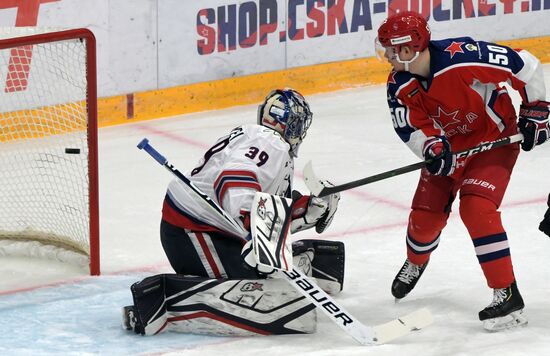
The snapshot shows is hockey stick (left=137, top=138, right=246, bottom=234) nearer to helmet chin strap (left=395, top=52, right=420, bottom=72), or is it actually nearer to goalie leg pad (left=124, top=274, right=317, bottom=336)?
goalie leg pad (left=124, top=274, right=317, bottom=336)

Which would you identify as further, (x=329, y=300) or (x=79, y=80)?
(x=79, y=80)

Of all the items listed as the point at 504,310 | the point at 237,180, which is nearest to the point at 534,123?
the point at 504,310

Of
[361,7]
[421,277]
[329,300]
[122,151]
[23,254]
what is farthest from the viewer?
[361,7]

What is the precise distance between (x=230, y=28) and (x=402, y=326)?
3451 millimetres

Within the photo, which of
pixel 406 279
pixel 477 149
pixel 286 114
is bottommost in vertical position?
pixel 406 279

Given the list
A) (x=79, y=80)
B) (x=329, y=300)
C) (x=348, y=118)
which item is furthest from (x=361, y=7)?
(x=329, y=300)

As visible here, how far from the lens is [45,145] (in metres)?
5.31

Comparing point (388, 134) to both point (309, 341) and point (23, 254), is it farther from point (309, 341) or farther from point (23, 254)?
point (309, 341)

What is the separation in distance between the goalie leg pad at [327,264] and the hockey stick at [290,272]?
0.46 meters

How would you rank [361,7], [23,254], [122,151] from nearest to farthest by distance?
1. [23,254]
2. [122,151]
3. [361,7]

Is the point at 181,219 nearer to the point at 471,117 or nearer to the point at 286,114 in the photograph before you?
the point at 286,114

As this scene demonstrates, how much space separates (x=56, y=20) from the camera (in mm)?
6457

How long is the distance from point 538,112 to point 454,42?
0.33 meters

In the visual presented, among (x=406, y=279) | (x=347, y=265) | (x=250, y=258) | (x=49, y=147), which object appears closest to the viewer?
(x=250, y=258)
